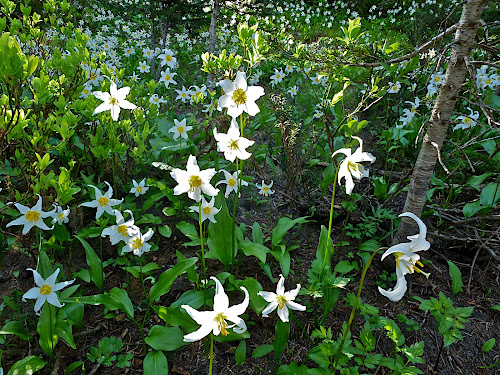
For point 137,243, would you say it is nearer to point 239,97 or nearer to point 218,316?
point 218,316

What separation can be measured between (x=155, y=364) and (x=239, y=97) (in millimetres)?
1305

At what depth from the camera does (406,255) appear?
118 cm

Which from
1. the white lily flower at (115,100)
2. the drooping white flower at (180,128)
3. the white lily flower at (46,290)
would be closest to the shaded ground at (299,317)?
the white lily flower at (46,290)

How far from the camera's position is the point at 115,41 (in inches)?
285

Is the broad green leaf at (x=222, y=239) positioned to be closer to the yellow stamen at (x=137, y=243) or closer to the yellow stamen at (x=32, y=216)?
the yellow stamen at (x=137, y=243)

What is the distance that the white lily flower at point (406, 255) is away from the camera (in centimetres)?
114

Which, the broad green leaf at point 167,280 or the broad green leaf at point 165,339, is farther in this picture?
the broad green leaf at point 167,280

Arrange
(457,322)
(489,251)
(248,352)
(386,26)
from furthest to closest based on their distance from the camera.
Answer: (386,26)
(489,251)
(248,352)
(457,322)

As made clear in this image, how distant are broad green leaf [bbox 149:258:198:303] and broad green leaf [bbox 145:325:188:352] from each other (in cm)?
16

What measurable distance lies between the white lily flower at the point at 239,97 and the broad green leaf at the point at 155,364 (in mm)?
1183

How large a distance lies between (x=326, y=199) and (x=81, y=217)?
6.10 ft

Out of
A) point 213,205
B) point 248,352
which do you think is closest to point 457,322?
point 248,352

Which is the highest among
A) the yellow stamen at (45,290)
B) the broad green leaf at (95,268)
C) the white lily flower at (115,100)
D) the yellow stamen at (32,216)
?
the white lily flower at (115,100)

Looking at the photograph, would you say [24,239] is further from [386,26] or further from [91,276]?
[386,26]
